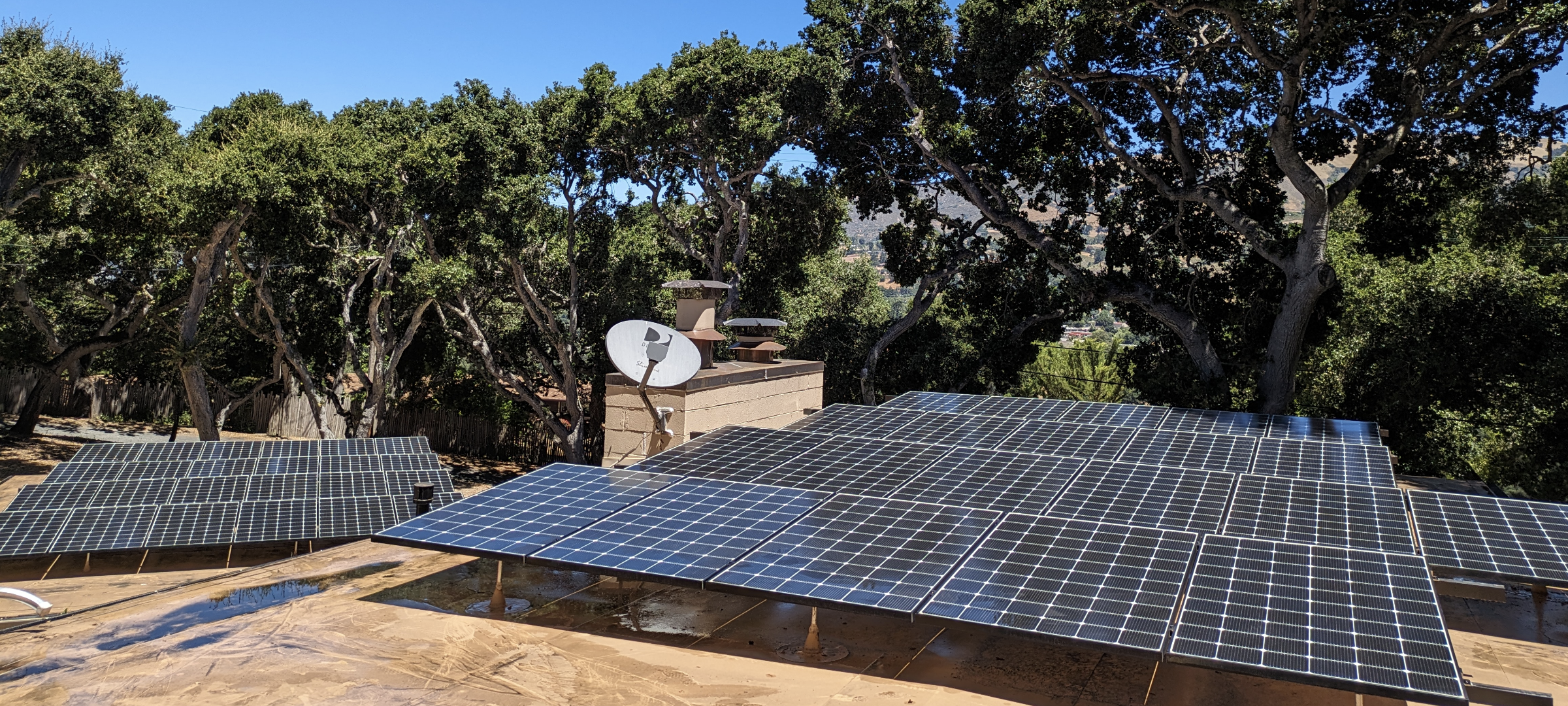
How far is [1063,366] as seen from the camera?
35438mm

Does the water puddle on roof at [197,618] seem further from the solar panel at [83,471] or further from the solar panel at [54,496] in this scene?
the solar panel at [83,471]

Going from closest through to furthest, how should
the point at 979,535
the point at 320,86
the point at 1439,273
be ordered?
the point at 979,535
the point at 1439,273
the point at 320,86

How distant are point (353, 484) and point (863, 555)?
1082cm

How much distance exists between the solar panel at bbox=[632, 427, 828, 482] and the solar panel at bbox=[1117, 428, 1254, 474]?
493 centimetres

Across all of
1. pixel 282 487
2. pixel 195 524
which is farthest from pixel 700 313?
pixel 195 524

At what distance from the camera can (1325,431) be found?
54.3 ft

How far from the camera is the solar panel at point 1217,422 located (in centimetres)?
1689

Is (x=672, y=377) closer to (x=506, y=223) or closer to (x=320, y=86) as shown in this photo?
(x=506, y=223)

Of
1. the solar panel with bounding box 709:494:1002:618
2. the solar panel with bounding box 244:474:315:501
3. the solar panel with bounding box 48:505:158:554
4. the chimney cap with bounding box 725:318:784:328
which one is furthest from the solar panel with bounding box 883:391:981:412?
the solar panel with bounding box 48:505:158:554

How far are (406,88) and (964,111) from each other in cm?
1808

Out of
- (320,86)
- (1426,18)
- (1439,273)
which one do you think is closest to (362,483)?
(1426,18)

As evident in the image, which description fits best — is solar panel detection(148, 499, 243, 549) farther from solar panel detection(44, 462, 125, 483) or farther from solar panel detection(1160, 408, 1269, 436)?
solar panel detection(1160, 408, 1269, 436)

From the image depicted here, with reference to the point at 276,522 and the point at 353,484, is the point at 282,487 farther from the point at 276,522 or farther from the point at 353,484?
the point at 276,522

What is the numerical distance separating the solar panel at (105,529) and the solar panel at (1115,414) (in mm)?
15079
